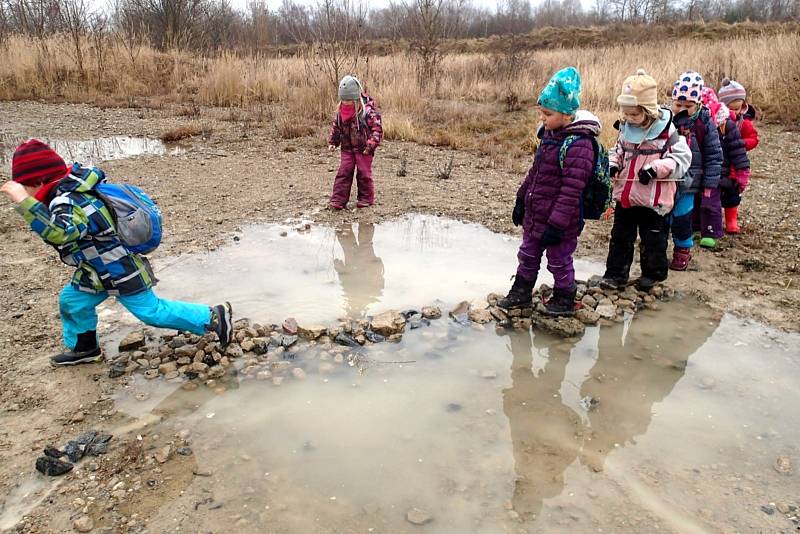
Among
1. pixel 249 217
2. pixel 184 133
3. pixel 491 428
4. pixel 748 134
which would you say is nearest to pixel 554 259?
pixel 491 428

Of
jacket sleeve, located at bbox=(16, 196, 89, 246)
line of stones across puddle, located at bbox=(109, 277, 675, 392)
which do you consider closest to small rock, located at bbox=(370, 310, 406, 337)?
line of stones across puddle, located at bbox=(109, 277, 675, 392)

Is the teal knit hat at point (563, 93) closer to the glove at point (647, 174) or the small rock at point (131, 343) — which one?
the glove at point (647, 174)

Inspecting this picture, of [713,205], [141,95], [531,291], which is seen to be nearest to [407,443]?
[531,291]

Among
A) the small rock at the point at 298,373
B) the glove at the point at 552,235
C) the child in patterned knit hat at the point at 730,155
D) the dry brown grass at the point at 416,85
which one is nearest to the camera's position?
the small rock at the point at 298,373

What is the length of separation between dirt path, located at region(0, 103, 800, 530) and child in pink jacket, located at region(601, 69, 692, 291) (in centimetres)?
49

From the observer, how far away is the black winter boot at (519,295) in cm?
412

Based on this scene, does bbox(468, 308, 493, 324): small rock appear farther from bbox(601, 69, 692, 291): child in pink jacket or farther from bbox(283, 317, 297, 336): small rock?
bbox(283, 317, 297, 336): small rock

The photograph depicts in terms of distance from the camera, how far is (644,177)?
3.98 metres

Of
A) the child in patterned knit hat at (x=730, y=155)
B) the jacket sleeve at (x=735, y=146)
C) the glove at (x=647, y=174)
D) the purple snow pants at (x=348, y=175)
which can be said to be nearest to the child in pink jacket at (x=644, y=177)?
the glove at (x=647, y=174)

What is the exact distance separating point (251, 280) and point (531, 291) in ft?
7.45

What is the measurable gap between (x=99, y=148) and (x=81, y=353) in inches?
286

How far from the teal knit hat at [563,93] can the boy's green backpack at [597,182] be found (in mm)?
196

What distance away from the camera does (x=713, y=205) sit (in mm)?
5180

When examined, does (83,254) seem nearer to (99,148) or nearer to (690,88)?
(690,88)
